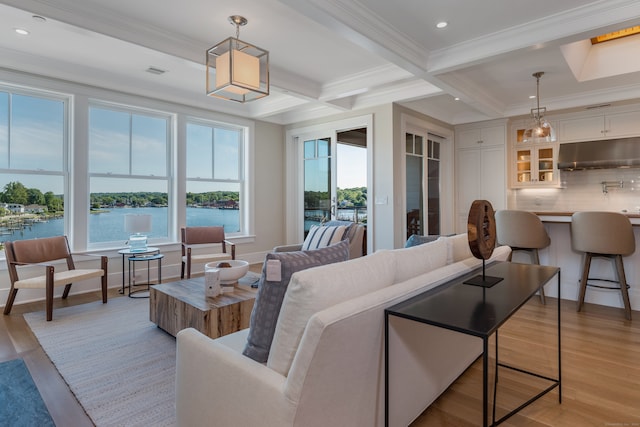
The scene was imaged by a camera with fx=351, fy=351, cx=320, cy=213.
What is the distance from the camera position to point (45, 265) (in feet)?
11.2

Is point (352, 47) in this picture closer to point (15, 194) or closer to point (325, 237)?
point (325, 237)

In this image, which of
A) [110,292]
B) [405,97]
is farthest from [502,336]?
[110,292]

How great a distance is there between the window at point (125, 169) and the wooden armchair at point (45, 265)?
27.8 inches

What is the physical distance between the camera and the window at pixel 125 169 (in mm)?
4660

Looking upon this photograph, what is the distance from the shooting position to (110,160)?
15.6ft

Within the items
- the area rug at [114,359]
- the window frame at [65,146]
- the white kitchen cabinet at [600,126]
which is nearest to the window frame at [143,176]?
the window frame at [65,146]

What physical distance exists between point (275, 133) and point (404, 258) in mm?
5322

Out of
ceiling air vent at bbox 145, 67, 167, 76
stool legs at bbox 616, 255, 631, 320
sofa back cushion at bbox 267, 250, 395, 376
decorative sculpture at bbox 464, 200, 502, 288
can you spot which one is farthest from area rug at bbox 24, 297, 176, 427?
stool legs at bbox 616, 255, 631, 320

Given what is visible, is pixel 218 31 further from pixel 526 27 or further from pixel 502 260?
pixel 502 260

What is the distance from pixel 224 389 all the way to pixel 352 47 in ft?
11.5

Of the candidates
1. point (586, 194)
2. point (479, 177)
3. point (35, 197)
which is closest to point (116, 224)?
point (35, 197)

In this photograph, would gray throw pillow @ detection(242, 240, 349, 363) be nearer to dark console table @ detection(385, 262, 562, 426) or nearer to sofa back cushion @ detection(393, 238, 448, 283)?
dark console table @ detection(385, 262, 562, 426)

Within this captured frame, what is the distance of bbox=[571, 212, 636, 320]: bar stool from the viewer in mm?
3336

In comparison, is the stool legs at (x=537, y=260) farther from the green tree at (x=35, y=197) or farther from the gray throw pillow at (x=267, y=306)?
the green tree at (x=35, y=197)
